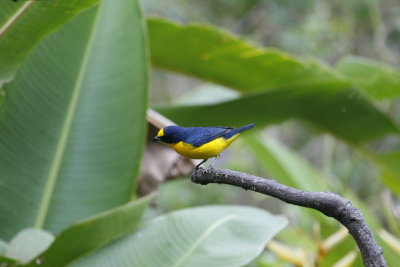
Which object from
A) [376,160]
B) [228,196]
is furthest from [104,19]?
[228,196]

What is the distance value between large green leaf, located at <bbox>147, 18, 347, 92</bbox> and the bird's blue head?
4.07ft

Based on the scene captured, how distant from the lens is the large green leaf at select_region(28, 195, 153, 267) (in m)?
1.54

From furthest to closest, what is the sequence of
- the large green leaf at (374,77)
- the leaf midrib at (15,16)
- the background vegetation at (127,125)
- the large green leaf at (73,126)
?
the large green leaf at (374,77)
the large green leaf at (73,126)
the background vegetation at (127,125)
the leaf midrib at (15,16)

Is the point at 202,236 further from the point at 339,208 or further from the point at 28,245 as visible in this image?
the point at 339,208

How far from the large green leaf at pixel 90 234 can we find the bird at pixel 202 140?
520 millimetres

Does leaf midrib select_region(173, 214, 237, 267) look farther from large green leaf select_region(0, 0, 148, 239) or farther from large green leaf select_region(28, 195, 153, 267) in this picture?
large green leaf select_region(0, 0, 148, 239)

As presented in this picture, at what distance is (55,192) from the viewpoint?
6.28 ft

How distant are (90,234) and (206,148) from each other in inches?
26.5

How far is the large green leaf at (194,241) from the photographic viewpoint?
5.62ft

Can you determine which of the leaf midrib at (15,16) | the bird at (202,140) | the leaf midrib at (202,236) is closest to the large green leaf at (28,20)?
the leaf midrib at (15,16)

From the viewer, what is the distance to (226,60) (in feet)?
8.03

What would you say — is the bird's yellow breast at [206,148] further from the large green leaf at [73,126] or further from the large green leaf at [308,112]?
the large green leaf at [308,112]

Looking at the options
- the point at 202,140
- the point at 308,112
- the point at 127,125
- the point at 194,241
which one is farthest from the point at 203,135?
the point at 308,112

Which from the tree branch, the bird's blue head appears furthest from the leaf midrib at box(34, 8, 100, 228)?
the tree branch
